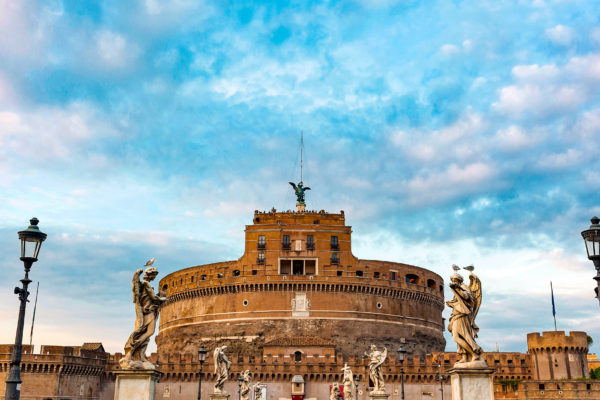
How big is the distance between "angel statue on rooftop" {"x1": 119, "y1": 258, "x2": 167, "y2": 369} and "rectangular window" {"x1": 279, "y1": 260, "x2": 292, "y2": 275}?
64.1 metres

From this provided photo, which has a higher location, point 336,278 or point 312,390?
point 336,278

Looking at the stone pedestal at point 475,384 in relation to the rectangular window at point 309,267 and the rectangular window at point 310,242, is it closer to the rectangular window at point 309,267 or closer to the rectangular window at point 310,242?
the rectangular window at point 310,242

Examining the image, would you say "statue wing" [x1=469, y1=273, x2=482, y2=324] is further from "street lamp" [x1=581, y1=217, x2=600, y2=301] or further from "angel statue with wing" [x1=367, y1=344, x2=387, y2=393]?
"angel statue with wing" [x1=367, y1=344, x2=387, y2=393]

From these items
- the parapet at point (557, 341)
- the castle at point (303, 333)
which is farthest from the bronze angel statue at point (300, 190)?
the parapet at point (557, 341)

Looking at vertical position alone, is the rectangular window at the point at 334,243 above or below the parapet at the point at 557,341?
above

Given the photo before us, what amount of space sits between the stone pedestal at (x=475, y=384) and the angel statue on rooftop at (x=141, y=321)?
643 centimetres

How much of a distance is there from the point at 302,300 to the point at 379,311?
10088mm

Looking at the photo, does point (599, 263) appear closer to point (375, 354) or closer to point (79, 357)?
point (375, 354)

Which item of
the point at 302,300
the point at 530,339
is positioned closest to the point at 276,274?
the point at 302,300

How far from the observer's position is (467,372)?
12344 mm

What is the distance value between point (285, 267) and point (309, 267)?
3060 millimetres

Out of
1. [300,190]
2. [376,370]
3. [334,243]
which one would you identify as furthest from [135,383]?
[300,190]

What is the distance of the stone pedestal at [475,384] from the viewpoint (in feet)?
40.4

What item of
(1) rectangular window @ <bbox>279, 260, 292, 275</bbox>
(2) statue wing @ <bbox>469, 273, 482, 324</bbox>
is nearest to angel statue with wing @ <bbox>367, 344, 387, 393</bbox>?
(2) statue wing @ <bbox>469, 273, 482, 324</bbox>
